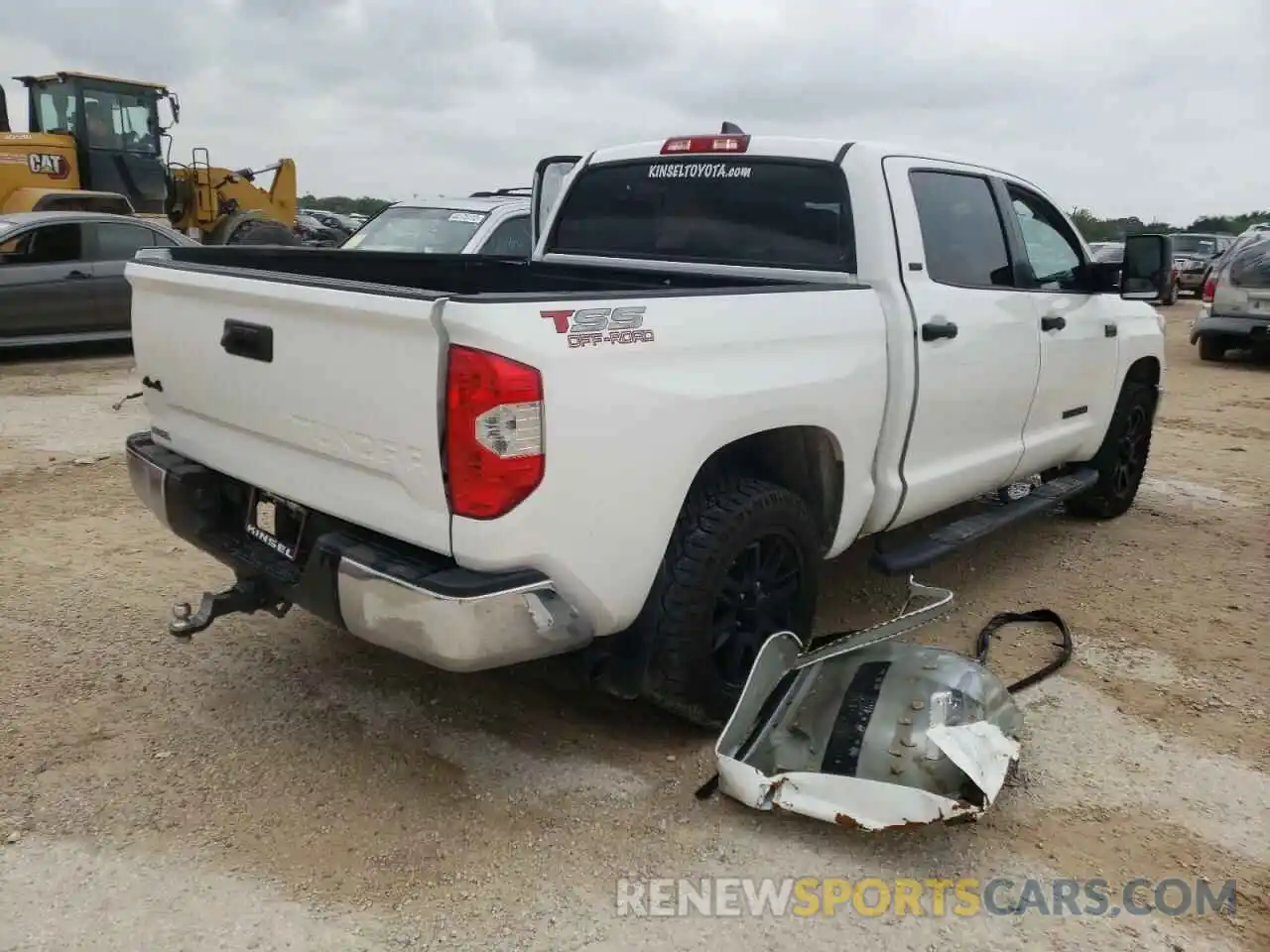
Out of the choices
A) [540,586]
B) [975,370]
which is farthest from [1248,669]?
[540,586]

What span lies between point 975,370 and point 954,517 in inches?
85.3

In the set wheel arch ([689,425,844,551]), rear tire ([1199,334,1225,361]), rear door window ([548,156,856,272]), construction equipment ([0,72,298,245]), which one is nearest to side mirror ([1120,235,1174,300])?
rear door window ([548,156,856,272])

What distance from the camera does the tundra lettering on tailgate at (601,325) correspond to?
2.70 m

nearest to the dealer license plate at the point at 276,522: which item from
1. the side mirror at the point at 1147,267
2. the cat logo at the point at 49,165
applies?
the side mirror at the point at 1147,267

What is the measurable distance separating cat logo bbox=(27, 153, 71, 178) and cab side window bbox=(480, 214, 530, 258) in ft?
30.7

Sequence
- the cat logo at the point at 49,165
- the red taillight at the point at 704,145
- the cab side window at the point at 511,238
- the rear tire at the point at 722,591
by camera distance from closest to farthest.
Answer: the rear tire at the point at 722,591
the red taillight at the point at 704,145
the cab side window at the point at 511,238
the cat logo at the point at 49,165

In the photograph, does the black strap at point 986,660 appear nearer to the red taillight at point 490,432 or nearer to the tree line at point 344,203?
the red taillight at point 490,432

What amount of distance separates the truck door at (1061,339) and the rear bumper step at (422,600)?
2.88 meters

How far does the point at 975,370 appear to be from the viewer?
4238 mm

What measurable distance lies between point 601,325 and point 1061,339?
2.98 m

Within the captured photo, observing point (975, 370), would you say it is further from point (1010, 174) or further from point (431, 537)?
point (431, 537)

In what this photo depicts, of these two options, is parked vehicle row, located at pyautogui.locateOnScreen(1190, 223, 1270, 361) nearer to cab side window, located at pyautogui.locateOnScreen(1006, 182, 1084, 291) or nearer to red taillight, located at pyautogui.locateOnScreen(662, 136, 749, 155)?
cab side window, located at pyautogui.locateOnScreen(1006, 182, 1084, 291)

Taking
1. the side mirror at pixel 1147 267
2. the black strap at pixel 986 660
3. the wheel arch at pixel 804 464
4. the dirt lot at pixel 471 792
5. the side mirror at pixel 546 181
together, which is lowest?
the dirt lot at pixel 471 792

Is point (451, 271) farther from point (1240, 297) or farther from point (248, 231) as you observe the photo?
point (248, 231)
